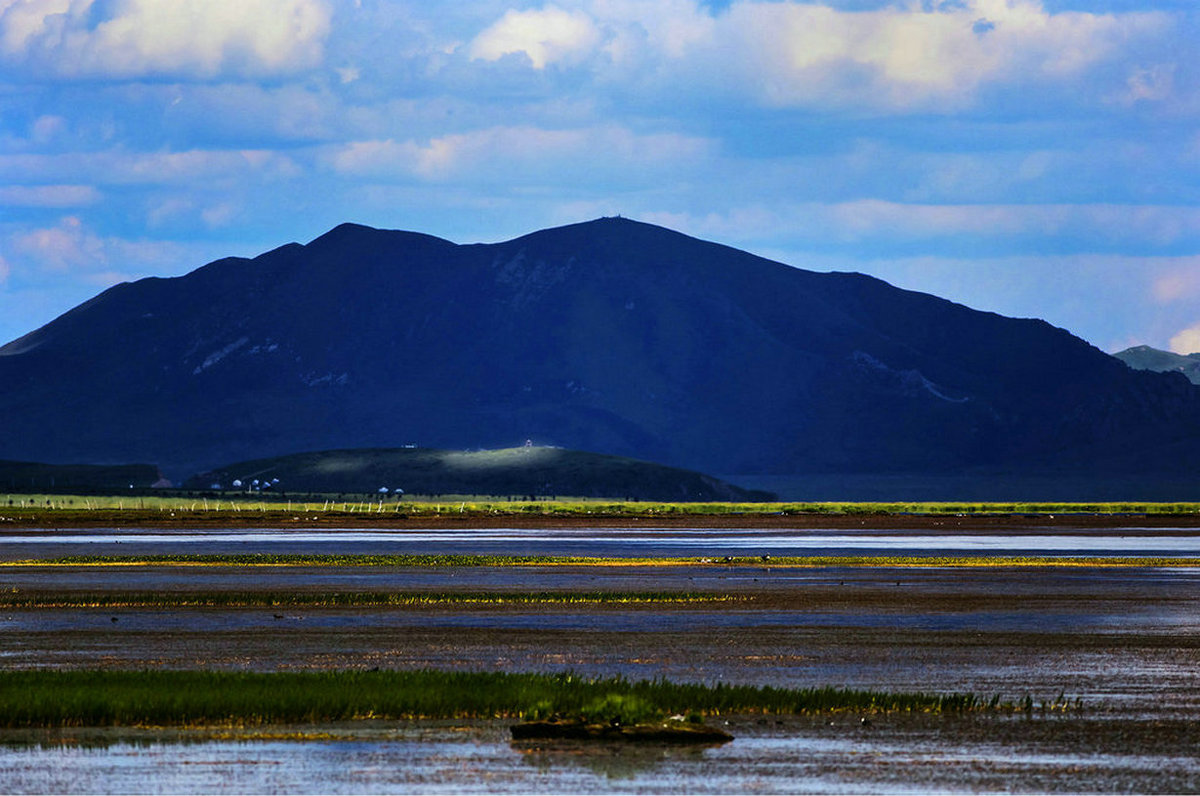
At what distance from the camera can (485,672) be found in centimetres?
3859

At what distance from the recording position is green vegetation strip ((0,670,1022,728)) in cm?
3275

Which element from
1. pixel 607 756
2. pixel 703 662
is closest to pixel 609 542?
pixel 703 662

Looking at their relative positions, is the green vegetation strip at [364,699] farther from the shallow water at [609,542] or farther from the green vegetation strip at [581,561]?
the shallow water at [609,542]

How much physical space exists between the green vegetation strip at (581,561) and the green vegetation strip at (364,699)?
164ft

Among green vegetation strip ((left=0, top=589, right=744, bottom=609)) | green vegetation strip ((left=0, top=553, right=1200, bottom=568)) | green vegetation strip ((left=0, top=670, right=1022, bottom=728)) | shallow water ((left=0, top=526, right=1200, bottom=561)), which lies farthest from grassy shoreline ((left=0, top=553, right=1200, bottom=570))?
green vegetation strip ((left=0, top=670, right=1022, bottom=728))

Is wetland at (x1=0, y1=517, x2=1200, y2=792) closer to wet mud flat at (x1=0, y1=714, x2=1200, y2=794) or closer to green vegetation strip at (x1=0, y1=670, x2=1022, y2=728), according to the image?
wet mud flat at (x1=0, y1=714, x2=1200, y2=794)

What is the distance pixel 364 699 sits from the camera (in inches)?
1340

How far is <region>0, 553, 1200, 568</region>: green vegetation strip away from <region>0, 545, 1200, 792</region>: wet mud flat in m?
7.45

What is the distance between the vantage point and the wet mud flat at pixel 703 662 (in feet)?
90.2

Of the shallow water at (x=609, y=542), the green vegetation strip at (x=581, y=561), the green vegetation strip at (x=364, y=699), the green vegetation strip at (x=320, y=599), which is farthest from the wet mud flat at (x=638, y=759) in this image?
the shallow water at (x=609, y=542)

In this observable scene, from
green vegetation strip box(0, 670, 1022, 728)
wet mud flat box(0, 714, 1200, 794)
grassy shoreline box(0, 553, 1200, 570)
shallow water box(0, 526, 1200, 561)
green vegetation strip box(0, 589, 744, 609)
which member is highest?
shallow water box(0, 526, 1200, 561)

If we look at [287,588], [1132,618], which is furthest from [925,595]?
[287,588]

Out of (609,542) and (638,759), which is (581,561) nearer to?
(609,542)

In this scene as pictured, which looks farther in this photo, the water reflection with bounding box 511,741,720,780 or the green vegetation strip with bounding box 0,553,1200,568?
the green vegetation strip with bounding box 0,553,1200,568
